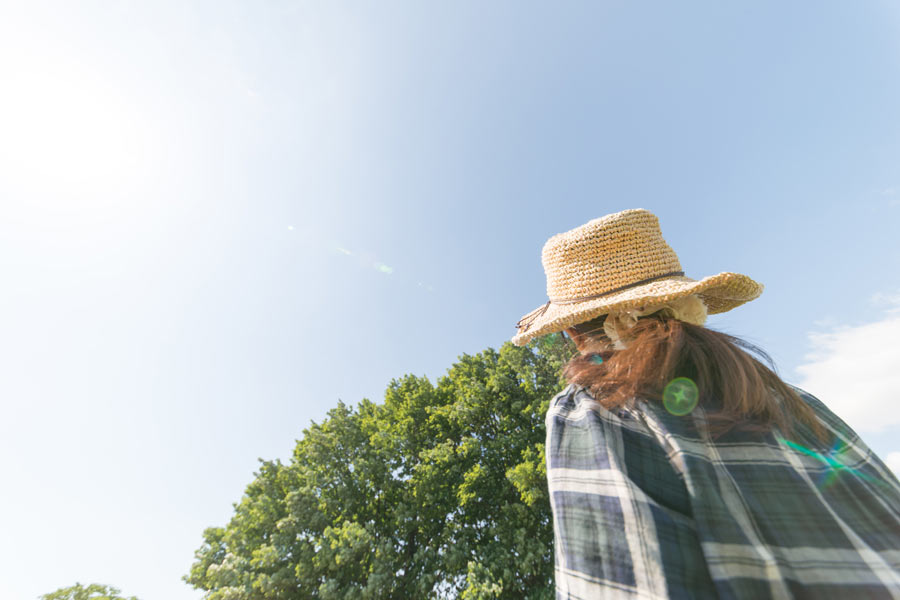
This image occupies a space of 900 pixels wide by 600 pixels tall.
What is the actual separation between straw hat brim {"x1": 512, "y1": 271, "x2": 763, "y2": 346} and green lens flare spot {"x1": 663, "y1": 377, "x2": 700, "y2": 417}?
1.55 feet

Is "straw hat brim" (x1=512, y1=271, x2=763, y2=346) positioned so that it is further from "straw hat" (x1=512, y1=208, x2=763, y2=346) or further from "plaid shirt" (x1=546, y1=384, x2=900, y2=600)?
"plaid shirt" (x1=546, y1=384, x2=900, y2=600)

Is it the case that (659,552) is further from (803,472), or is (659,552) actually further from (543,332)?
(543,332)

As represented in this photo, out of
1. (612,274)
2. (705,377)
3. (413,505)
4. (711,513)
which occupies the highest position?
(413,505)

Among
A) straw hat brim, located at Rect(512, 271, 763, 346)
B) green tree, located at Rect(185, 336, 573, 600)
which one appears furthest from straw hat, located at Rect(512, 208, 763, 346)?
green tree, located at Rect(185, 336, 573, 600)

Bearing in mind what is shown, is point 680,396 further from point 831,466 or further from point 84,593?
point 84,593

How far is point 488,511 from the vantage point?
13.2 metres

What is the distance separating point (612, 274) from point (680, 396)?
80 centimetres

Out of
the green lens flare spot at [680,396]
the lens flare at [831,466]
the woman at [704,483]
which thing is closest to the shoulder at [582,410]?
the woman at [704,483]

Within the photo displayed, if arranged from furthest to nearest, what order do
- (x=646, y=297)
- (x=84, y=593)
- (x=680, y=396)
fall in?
(x=84, y=593) → (x=646, y=297) → (x=680, y=396)

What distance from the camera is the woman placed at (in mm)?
1001

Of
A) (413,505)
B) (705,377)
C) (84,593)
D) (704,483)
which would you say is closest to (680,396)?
(705,377)

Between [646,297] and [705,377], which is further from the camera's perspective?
[646,297]

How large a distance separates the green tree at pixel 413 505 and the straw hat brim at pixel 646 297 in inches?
373

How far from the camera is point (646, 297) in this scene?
1768 mm
